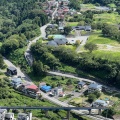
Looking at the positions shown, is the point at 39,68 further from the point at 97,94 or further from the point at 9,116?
the point at 9,116

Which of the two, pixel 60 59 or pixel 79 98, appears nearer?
pixel 79 98

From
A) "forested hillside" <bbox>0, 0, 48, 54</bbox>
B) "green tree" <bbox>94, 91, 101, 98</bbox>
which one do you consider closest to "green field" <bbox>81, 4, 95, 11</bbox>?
"forested hillside" <bbox>0, 0, 48, 54</bbox>

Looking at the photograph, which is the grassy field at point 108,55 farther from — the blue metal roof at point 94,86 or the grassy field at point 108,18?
the grassy field at point 108,18

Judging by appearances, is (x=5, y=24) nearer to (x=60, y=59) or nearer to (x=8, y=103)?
(x=60, y=59)

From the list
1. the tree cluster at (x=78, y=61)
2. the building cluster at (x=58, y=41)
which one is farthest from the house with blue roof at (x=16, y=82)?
the building cluster at (x=58, y=41)

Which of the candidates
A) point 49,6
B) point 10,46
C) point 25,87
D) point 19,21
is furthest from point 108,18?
point 25,87

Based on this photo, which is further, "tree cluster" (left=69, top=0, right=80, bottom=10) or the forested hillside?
"tree cluster" (left=69, top=0, right=80, bottom=10)

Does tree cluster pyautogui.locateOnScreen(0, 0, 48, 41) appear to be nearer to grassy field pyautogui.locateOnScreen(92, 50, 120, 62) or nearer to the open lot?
the open lot

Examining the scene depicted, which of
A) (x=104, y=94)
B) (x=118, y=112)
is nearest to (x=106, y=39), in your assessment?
(x=104, y=94)

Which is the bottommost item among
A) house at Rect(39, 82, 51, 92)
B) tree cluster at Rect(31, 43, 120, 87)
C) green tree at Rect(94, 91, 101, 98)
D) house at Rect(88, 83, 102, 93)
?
house at Rect(39, 82, 51, 92)
